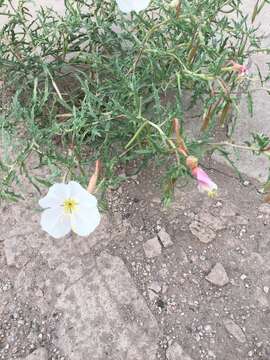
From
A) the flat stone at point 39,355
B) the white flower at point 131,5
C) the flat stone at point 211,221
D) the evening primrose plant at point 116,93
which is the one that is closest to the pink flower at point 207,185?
the evening primrose plant at point 116,93

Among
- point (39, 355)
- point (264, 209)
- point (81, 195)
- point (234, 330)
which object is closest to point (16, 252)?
point (39, 355)

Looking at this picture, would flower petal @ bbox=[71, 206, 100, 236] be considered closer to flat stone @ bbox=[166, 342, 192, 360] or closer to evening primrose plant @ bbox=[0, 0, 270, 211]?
evening primrose plant @ bbox=[0, 0, 270, 211]

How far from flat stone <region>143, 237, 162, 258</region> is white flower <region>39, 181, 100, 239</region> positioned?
1.55 feet

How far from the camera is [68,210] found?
1.40 metres

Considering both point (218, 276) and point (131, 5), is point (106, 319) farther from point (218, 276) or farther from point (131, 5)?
point (131, 5)

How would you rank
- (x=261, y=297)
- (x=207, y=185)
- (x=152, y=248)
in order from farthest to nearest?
(x=152, y=248) < (x=261, y=297) < (x=207, y=185)

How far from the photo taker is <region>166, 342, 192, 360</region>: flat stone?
1621 millimetres

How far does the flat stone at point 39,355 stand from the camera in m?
1.62

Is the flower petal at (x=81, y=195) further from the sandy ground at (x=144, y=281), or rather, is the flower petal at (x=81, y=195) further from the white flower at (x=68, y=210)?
the sandy ground at (x=144, y=281)

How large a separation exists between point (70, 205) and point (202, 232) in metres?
0.64

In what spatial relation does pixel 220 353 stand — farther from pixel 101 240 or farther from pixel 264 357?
pixel 101 240

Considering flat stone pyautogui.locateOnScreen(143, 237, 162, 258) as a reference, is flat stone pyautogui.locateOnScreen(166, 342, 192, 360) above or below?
below

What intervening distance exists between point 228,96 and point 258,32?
114 centimetres

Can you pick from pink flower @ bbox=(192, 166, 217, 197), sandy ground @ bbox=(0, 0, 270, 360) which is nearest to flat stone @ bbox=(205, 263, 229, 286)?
sandy ground @ bbox=(0, 0, 270, 360)
